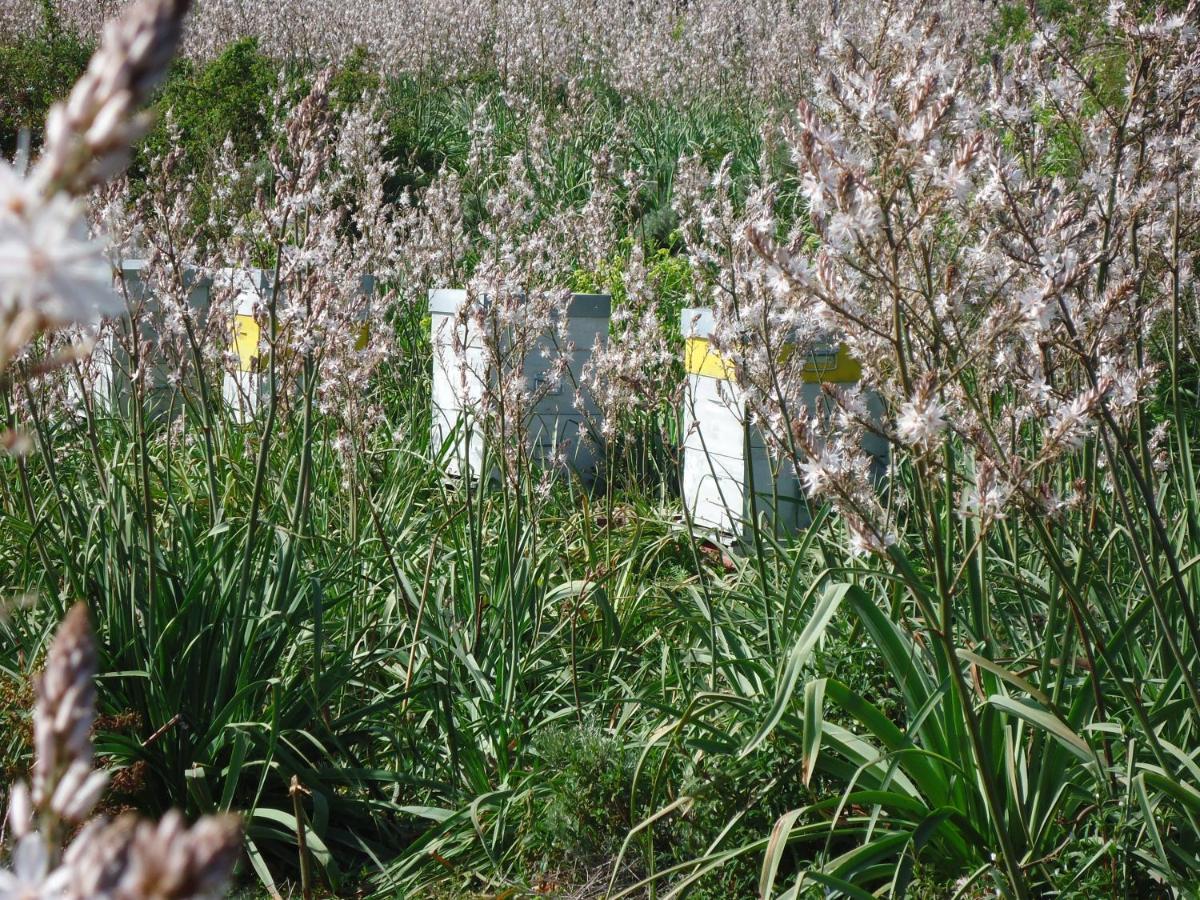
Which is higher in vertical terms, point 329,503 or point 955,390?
point 955,390

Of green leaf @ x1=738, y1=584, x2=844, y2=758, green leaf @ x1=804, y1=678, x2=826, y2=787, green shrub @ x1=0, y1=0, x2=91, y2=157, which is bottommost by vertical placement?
green leaf @ x1=804, y1=678, x2=826, y2=787

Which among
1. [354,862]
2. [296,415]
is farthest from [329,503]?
[354,862]

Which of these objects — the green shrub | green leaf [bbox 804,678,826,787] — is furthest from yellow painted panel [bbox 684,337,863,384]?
the green shrub

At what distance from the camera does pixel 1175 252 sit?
2896 millimetres

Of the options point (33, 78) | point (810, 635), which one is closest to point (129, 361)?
point (810, 635)

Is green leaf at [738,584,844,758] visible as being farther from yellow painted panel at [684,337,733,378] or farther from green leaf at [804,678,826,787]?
yellow painted panel at [684,337,733,378]

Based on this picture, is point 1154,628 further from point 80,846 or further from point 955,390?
point 80,846

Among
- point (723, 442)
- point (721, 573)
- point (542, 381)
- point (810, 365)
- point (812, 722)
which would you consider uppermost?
point (810, 365)

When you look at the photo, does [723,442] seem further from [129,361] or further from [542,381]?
[129,361]

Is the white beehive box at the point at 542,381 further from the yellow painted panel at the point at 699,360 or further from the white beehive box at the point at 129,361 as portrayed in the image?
the white beehive box at the point at 129,361

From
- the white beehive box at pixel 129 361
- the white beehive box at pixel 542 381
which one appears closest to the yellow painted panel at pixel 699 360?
the white beehive box at pixel 542 381

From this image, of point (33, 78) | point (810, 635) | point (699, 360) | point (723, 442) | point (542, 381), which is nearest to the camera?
point (810, 635)

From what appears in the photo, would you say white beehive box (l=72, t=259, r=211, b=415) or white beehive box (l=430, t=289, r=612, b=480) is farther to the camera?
white beehive box (l=430, t=289, r=612, b=480)

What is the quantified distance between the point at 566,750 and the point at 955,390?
4.36 ft
